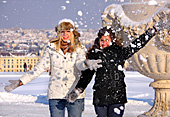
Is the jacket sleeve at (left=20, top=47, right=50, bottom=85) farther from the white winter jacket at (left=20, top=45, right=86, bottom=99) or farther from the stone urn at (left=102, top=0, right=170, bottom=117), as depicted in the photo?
the stone urn at (left=102, top=0, right=170, bottom=117)

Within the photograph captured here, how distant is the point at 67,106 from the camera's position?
3607 mm

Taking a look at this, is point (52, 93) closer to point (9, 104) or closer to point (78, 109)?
point (78, 109)

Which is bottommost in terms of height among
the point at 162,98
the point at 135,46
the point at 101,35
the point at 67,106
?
the point at 162,98

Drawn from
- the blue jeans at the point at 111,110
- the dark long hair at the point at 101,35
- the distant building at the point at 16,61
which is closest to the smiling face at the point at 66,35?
the dark long hair at the point at 101,35

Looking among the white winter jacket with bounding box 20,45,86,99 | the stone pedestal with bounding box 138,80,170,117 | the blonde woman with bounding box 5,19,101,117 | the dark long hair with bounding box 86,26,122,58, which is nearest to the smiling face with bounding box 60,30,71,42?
the blonde woman with bounding box 5,19,101,117

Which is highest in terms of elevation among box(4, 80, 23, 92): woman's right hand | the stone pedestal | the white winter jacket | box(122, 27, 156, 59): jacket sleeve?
box(122, 27, 156, 59): jacket sleeve

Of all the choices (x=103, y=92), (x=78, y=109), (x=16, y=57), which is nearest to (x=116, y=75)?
(x=103, y=92)

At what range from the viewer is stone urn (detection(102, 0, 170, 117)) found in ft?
16.3

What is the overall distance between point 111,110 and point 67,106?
1.40 feet

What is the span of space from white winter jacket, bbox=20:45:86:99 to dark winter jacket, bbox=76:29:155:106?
92 mm

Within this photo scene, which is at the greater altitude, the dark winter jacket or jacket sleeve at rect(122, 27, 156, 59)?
jacket sleeve at rect(122, 27, 156, 59)

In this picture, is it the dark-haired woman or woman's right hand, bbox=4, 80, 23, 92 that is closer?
the dark-haired woman

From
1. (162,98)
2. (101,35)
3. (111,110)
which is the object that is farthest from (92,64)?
(162,98)

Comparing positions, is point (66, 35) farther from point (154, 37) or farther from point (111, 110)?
point (154, 37)
